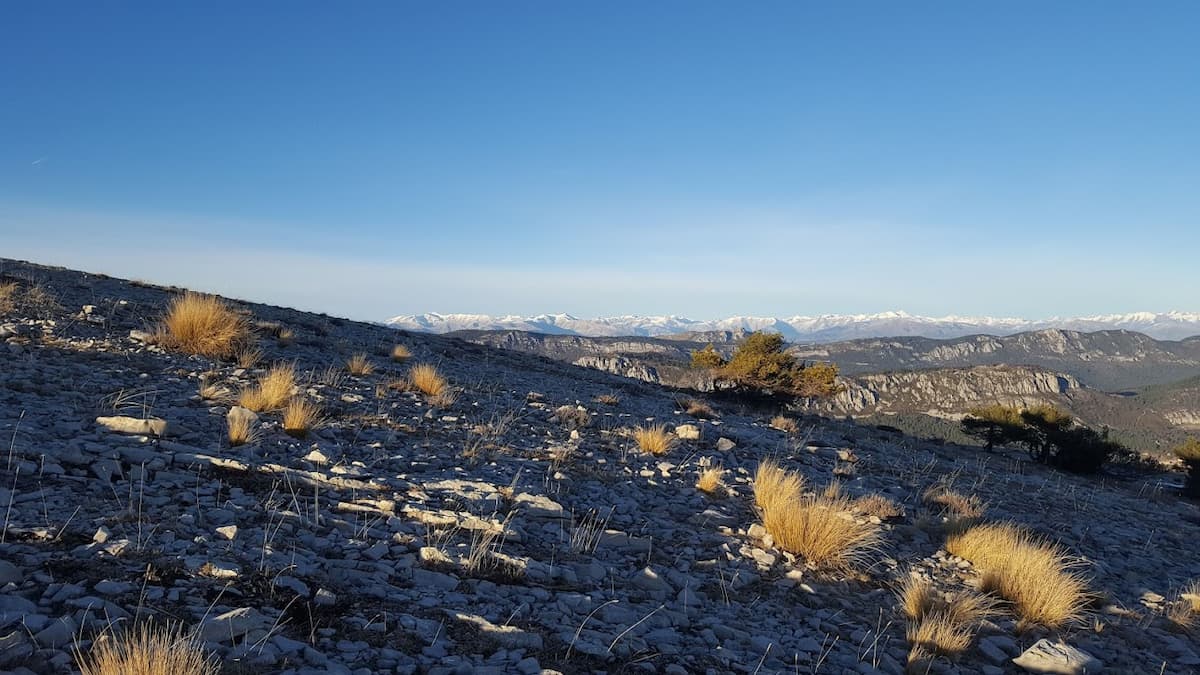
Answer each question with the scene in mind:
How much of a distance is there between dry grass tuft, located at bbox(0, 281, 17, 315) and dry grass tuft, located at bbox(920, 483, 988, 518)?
62.1 ft

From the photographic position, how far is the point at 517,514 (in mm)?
6969

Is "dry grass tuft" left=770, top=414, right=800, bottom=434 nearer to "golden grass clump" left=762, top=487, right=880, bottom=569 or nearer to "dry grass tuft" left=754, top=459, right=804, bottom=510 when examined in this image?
"dry grass tuft" left=754, top=459, right=804, bottom=510

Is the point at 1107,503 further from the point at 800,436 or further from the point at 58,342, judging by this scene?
the point at 58,342

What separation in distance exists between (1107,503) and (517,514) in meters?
16.4

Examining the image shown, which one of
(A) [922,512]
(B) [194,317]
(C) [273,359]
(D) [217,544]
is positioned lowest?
(A) [922,512]

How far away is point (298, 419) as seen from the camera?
8414 mm

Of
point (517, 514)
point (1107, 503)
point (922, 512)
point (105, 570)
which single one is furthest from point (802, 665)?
point (1107, 503)

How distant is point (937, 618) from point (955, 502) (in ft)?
18.9

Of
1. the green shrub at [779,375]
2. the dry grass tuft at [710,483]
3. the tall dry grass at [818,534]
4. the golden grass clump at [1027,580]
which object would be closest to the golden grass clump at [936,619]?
the golden grass clump at [1027,580]

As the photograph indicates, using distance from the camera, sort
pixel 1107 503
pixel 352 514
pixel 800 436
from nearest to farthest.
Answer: pixel 352 514
pixel 1107 503
pixel 800 436

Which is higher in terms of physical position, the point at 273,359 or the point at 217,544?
the point at 273,359

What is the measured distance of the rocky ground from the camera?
4.02 meters

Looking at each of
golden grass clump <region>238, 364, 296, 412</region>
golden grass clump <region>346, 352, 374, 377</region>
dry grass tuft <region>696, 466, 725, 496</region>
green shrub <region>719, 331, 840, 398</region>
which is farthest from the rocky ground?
green shrub <region>719, 331, 840, 398</region>

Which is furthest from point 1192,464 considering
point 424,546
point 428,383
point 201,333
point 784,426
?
point 201,333
